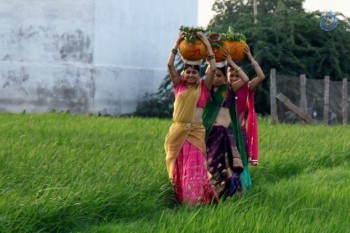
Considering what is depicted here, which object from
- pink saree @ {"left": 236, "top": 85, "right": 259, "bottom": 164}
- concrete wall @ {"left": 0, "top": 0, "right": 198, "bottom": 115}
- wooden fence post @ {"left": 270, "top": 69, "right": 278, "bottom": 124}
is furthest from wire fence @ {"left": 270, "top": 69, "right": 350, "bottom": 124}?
pink saree @ {"left": 236, "top": 85, "right": 259, "bottom": 164}

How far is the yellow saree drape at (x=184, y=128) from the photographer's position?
Answer: 662cm

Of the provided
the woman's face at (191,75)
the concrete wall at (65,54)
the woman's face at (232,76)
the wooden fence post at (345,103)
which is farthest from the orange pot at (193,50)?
the concrete wall at (65,54)

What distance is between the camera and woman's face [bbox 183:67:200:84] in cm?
A: 659

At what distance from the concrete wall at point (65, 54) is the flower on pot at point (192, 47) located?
13385 mm

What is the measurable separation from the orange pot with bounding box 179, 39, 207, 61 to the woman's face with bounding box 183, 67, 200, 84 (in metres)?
0.11

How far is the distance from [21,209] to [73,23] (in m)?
15.2

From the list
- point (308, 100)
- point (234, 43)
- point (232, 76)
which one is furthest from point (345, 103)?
point (234, 43)

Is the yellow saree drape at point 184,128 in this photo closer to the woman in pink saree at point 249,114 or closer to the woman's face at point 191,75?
the woman's face at point 191,75

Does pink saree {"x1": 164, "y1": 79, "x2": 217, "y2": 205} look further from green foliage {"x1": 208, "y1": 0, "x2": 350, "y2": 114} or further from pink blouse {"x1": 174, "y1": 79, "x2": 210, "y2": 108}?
green foliage {"x1": 208, "y1": 0, "x2": 350, "y2": 114}

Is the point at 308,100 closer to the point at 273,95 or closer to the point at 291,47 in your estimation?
the point at 273,95

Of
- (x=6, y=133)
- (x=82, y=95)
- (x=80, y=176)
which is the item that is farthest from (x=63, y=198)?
(x=82, y=95)

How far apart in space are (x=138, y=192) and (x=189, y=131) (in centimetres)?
85

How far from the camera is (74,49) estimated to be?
65.2ft

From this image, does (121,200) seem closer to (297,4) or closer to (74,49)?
(74,49)
